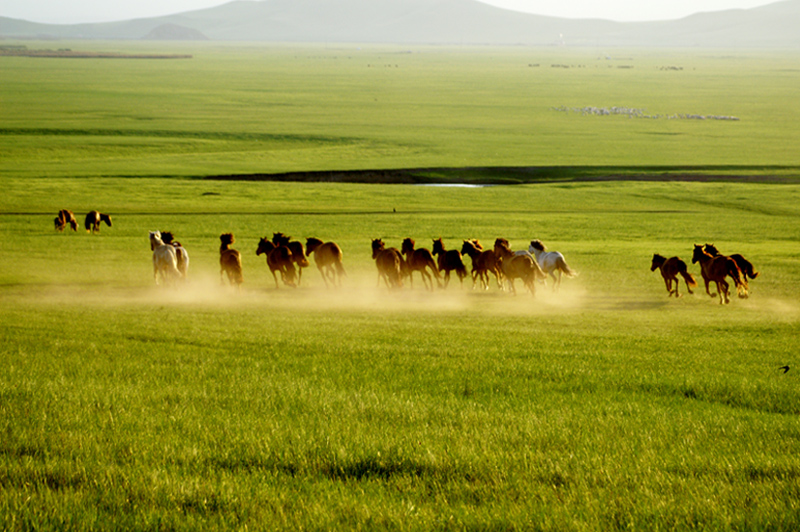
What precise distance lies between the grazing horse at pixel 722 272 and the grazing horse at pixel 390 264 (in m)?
8.25

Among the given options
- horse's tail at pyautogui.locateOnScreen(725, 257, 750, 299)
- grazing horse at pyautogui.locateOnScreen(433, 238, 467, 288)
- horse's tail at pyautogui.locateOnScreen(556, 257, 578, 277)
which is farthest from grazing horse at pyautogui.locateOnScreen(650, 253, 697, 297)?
grazing horse at pyautogui.locateOnScreen(433, 238, 467, 288)

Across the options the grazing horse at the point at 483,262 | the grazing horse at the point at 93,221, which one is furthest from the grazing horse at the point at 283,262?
the grazing horse at the point at 93,221

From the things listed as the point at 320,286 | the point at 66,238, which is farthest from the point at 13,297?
the point at 66,238

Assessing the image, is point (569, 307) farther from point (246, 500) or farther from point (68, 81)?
point (68, 81)

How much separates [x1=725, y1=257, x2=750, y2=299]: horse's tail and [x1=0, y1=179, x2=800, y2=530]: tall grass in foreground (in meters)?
0.42

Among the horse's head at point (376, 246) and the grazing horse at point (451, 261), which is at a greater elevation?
the horse's head at point (376, 246)

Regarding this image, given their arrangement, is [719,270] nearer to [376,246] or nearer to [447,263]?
[447,263]

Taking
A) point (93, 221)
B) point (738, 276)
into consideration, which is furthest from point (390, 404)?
point (93, 221)

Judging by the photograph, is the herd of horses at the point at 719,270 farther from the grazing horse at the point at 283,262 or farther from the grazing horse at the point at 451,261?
the grazing horse at the point at 283,262

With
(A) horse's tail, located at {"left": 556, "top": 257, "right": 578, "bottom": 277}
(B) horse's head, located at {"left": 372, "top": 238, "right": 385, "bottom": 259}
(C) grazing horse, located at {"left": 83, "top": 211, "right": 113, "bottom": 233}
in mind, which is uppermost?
(C) grazing horse, located at {"left": 83, "top": 211, "right": 113, "bottom": 233}

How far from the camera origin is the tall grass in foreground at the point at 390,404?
648cm

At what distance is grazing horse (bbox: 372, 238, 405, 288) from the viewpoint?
21797 millimetres

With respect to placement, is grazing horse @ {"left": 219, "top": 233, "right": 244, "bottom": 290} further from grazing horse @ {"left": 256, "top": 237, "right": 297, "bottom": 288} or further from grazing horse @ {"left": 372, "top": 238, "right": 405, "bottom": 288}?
grazing horse @ {"left": 372, "top": 238, "right": 405, "bottom": 288}

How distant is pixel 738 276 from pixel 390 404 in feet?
44.0
